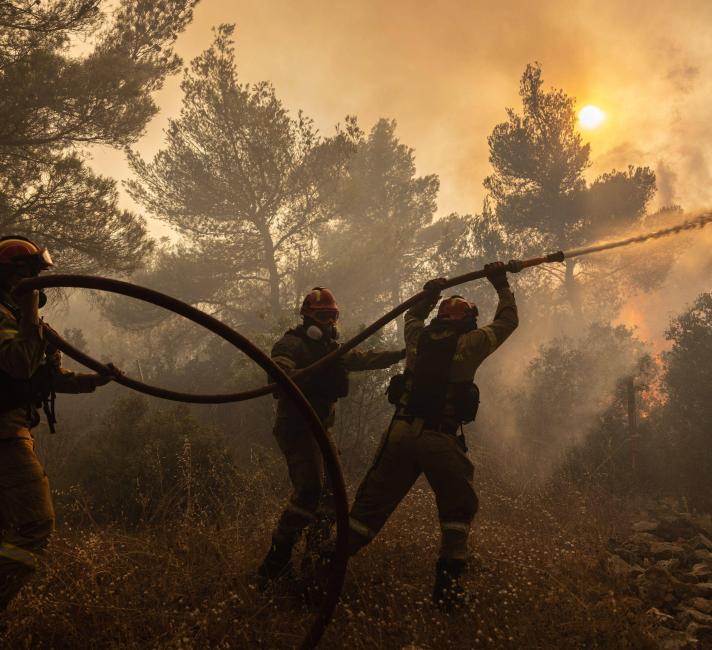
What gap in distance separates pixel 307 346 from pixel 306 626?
2287 mm

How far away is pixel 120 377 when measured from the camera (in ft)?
11.8

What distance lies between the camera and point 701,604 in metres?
4.41

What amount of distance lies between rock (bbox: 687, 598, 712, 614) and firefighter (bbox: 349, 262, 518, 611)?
232cm

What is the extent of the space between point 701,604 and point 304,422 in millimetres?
3854

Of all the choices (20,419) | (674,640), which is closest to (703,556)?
(674,640)

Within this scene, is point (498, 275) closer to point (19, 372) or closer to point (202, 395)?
point (202, 395)

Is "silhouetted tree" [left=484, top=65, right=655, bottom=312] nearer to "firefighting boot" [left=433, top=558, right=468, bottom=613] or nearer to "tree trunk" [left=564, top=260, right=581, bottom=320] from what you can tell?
"tree trunk" [left=564, top=260, right=581, bottom=320]

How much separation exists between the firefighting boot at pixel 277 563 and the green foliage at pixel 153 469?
2.27 m

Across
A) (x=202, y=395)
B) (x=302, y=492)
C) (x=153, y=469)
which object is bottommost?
(x=153, y=469)

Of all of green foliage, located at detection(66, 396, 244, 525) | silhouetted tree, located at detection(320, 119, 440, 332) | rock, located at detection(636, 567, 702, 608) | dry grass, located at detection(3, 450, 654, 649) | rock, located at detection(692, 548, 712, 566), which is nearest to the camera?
dry grass, located at detection(3, 450, 654, 649)

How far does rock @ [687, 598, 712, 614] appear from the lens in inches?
171

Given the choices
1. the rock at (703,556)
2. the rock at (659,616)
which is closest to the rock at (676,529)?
the rock at (703,556)

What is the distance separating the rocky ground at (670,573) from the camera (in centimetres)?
400

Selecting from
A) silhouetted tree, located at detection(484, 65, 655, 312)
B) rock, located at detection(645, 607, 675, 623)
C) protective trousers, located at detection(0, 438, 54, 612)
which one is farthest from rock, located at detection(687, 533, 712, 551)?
silhouetted tree, located at detection(484, 65, 655, 312)
